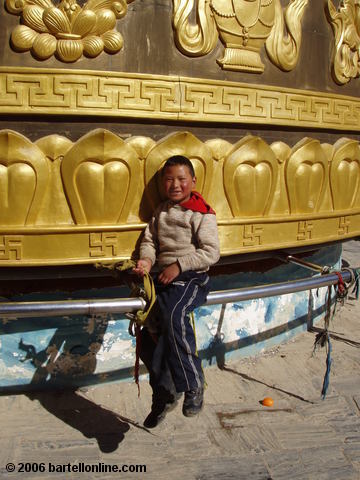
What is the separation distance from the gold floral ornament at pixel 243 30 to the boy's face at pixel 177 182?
75cm

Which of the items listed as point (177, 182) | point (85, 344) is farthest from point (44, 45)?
point (85, 344)

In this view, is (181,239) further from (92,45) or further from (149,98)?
(92,45)

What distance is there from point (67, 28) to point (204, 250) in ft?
4.61

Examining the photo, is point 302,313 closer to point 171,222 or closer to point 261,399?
point 261,399

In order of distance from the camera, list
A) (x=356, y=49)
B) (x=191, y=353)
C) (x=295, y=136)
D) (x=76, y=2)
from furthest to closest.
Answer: (x=356, y=49) → (x=295, y=136) → (x=76, y=2) → (x=191, y=353)

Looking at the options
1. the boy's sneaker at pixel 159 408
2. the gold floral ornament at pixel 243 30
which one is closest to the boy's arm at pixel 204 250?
the boy's sneaker at pixel 159 408

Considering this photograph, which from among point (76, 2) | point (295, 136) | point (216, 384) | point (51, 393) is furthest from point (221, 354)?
point (76, 2)

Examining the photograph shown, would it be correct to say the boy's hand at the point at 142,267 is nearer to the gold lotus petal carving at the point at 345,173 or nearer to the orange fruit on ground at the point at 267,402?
the orange fruit on ground at the point at 267,402

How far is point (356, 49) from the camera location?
3957mm

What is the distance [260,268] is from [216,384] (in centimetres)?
95

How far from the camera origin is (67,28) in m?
2.91

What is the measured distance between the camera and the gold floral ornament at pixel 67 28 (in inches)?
113

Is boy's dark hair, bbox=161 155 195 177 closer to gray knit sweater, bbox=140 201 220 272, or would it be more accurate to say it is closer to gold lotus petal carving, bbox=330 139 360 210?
gray knit sweater, bbox=140 201 220 272

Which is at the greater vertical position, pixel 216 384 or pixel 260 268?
pixel 260 268
